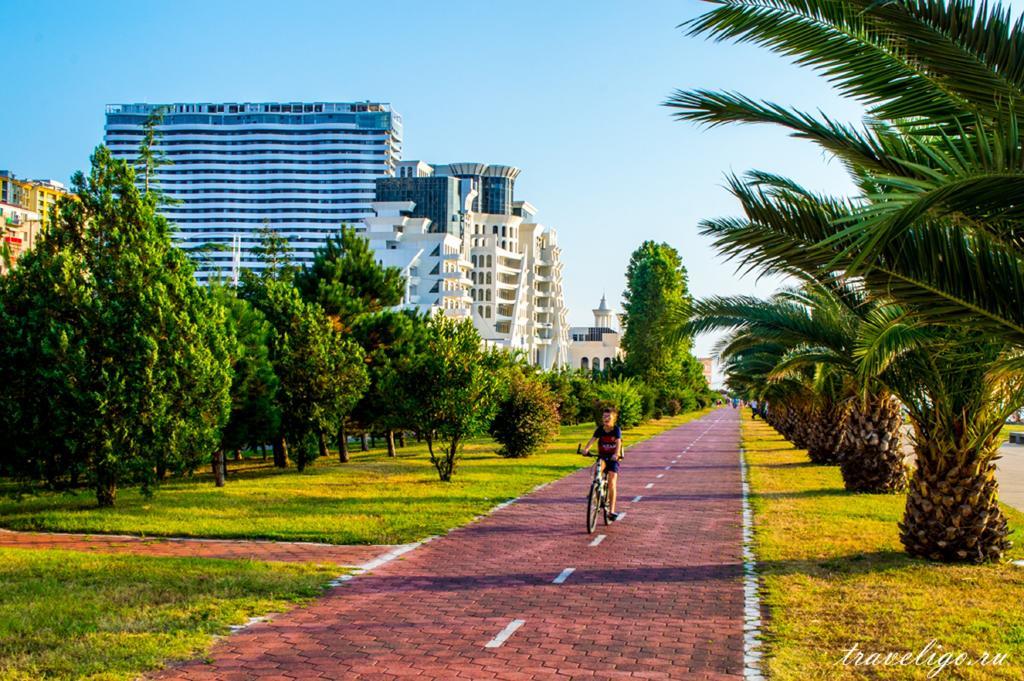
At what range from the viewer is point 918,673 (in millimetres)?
7277

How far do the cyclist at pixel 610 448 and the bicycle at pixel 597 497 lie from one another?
0.06 m

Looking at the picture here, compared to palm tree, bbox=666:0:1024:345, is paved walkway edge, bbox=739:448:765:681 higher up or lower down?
lower down

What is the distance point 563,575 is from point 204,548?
4.89 metres

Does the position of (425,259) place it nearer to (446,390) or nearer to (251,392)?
(251,392)

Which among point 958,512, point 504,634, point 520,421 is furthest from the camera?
point 520,421

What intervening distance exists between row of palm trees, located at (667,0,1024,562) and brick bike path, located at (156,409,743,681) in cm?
283

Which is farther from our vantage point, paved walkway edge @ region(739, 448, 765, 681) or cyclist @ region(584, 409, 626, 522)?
cyclist @ region(584, 409, 626, 522)

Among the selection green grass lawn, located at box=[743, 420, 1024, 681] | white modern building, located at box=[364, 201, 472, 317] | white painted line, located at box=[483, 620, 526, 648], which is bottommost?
green grass lawn, located at box=[743, 420, 1024, 681]

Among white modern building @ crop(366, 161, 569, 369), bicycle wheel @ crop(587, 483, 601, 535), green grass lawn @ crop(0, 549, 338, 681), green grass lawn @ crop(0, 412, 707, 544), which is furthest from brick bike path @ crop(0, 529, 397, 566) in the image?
white modern building @ crop(366, 161, 569, 369)

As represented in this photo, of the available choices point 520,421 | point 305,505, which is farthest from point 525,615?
point 520,421

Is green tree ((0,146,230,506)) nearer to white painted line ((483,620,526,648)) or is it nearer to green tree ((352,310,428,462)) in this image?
white painted line ((483,620,526,648))

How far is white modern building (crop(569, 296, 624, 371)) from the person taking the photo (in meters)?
156

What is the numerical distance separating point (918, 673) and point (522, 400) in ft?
83.1

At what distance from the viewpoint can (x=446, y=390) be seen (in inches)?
928
